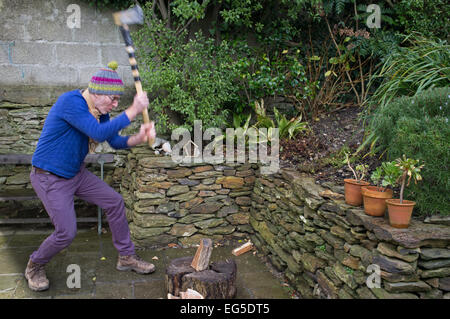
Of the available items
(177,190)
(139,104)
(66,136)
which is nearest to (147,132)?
(139,104)

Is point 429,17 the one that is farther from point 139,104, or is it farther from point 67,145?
point 67,145

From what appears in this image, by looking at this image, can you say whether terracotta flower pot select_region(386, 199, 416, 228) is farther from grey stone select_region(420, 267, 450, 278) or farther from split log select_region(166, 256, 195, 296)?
split log select_region(166, 256, 195, 296)

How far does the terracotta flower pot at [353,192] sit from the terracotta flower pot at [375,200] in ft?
0.59

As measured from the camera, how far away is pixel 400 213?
2.59 m

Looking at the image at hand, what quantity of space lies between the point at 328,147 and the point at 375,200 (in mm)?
1810

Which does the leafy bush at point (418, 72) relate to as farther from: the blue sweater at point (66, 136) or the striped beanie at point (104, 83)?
the blue sweater at point (66, 136)

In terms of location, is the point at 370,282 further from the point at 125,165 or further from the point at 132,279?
the point at 125,165

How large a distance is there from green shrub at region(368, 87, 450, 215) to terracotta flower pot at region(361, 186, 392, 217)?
202 millimetres

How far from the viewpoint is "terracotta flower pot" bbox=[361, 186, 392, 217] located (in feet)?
9.16

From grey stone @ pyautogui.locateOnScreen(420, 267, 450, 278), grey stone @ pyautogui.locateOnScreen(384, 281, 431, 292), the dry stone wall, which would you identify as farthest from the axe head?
grey stone @ pyautogui.locateOnScreen(420, 267, 450, 278)

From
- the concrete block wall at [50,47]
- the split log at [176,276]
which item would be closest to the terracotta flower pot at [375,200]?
the split log at [176,276]

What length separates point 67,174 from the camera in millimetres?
3307

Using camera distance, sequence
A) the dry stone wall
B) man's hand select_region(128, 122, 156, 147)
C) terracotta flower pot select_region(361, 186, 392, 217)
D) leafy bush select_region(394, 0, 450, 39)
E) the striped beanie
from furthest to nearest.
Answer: leafy bush select_region(394, 0, 450, 39) → the dry stone wall → the striped beanie → man's hand select_region(128, 122, 156, 147) → terracotta flower pot select_region(361, 186, 392, 217)
